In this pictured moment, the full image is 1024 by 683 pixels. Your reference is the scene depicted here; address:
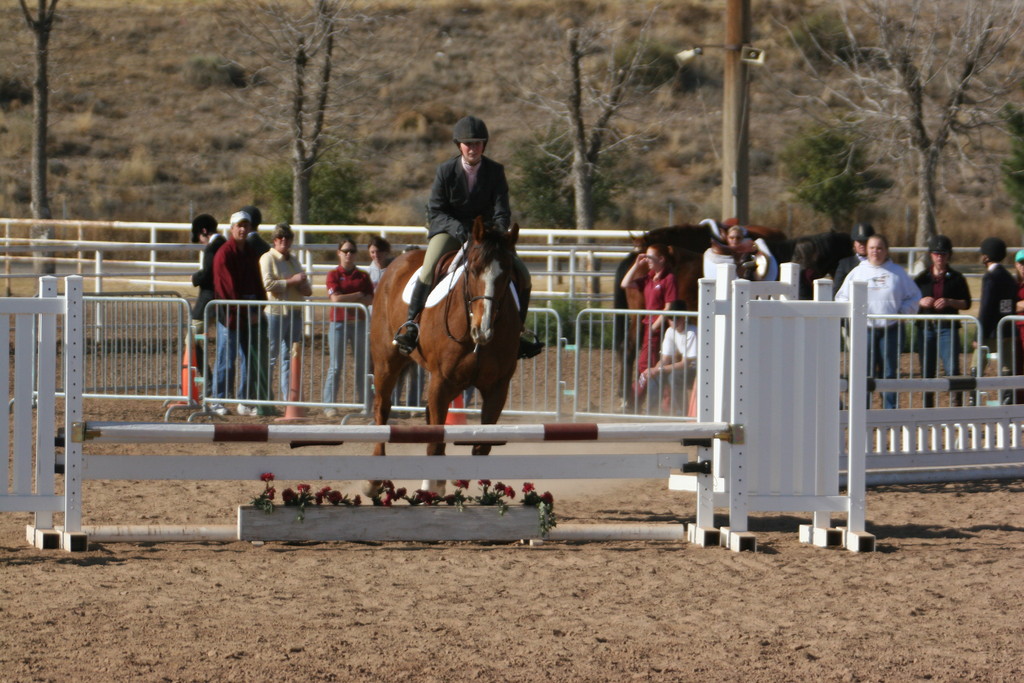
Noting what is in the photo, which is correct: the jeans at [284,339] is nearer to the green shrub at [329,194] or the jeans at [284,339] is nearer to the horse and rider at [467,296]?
the horse and rider at [467,296]

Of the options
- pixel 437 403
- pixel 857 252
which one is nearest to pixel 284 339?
pixel 437 403

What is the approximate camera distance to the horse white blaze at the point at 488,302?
25.7 ft

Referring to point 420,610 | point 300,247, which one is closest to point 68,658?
point 420,610

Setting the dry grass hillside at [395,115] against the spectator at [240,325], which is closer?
the spectator at [240,325]

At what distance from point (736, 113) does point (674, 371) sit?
5654mm

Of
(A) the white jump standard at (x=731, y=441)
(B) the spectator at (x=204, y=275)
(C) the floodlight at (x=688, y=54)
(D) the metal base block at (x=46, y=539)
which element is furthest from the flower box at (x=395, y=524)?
(C) the floodlight at (x=688, y=54)

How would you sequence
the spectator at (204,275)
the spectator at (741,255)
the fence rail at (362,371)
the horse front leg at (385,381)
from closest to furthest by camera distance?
1. the horse front leg at (385,381)
2. the fence rail at (362,371)
3. the spectator at (741,255)
4. the spectator at (204,275)

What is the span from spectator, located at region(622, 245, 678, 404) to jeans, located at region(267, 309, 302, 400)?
Result: 3.39 m

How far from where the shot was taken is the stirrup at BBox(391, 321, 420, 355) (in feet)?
28.4

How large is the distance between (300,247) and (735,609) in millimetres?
13528

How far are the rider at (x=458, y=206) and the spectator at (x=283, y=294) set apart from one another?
4465 millimetres

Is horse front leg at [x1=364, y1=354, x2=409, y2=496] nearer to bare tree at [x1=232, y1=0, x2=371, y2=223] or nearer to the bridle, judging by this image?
the bridle

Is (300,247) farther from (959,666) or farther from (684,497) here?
(959,666)

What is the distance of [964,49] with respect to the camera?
26266 mm
